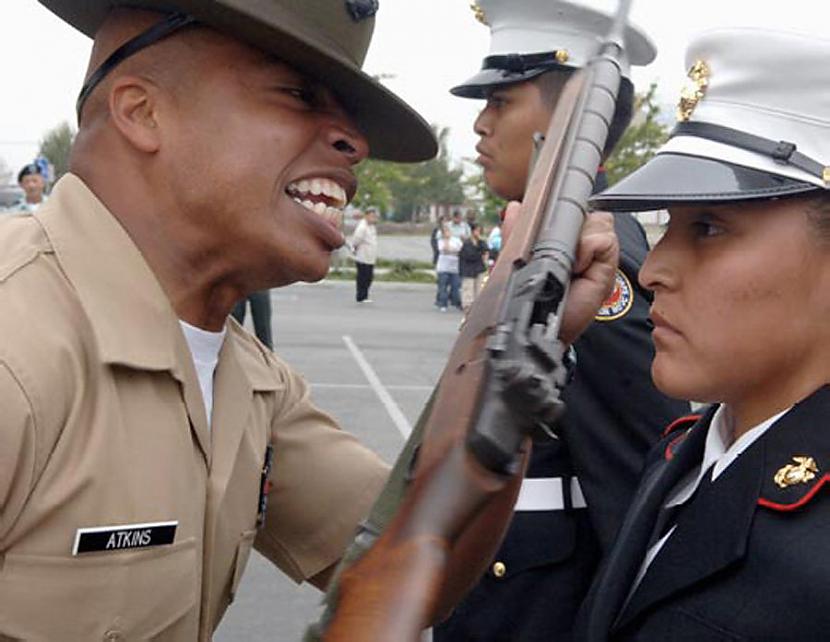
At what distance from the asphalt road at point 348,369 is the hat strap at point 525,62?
1.45 metres

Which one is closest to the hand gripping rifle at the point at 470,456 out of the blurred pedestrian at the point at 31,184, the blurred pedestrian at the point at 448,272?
the blurred pedestrian at the point at 31,184

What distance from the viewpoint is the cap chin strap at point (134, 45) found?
193cm

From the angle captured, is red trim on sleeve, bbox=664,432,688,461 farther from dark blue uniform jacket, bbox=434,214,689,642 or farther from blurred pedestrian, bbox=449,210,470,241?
blurred pedestrian, bbox=449,210,470,241

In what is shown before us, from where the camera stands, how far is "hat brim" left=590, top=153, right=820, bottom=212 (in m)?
1.60

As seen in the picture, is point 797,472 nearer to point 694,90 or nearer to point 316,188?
point 694,90

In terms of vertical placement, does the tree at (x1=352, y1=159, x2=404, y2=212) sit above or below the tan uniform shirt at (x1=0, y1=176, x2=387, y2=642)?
below

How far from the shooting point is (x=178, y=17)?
1.93m

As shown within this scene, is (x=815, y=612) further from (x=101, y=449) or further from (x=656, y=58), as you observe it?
(x=656, y=58)

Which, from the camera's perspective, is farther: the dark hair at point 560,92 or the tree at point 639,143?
the tree at point 639,143

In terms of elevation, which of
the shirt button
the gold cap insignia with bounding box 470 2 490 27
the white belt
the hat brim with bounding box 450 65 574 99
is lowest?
the shirt button

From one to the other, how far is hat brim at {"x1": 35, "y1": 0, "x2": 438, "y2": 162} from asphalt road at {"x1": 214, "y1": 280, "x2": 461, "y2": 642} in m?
0.98

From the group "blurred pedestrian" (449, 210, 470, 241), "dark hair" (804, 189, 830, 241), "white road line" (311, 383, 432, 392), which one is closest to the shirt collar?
"dark hair" (804, 189, 830, 241)

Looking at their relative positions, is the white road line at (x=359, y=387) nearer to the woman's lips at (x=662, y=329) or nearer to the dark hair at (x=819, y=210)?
the woman's lips at (x=662, y=329)

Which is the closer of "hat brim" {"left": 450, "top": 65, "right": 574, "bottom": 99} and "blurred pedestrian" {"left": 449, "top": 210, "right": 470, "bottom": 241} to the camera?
"hat brim" {"left": 450, "top": 65, "right": 574, "bottom": 99}
